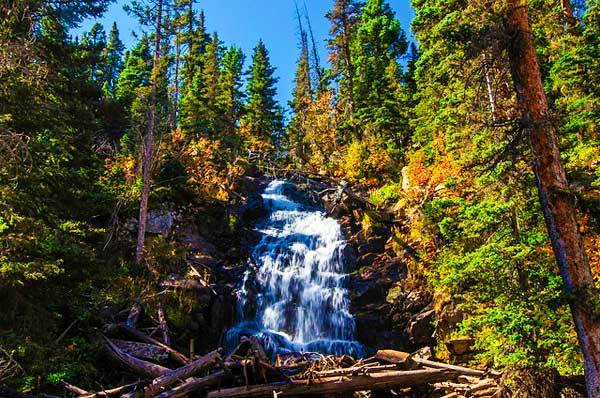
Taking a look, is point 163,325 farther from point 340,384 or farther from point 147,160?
point 340,384

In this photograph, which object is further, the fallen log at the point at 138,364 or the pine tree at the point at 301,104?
the pine tree at the point at 301,104

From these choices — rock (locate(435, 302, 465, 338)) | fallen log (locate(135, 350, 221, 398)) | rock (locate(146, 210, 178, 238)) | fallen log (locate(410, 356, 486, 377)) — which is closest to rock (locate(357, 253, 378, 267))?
rock (locate(435, 302, 465, 338))

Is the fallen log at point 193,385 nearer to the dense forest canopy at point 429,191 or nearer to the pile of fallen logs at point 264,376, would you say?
the pile of fallen logs at point 264,376

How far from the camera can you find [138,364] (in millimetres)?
10938

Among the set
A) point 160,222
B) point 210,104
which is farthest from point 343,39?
point 160,222

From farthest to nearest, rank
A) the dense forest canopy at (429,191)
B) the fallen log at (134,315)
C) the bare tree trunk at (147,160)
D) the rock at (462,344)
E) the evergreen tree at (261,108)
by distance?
the evergreen tree at (261,108)
the bare tree trunk at (147,160)
the fallen log at (134,315)
the rock at (462,344)
the dense forest canopy at (429,191)

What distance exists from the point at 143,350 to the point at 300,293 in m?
10.1

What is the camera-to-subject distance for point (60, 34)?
1313cm

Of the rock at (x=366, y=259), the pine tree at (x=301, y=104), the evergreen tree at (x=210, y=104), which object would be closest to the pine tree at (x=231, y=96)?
the evergreen tree at (x=210, y=104)

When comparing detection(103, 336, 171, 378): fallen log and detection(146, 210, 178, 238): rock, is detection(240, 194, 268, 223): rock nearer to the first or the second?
detection(146, 210, 178, 238): rock

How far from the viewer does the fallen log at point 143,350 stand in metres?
11.8

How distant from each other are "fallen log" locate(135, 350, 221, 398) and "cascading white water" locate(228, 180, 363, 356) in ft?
27.0

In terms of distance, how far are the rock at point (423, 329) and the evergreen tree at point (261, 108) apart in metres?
25.1

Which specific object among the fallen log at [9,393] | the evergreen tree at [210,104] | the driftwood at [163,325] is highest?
the evergreen tree at [210,104]
